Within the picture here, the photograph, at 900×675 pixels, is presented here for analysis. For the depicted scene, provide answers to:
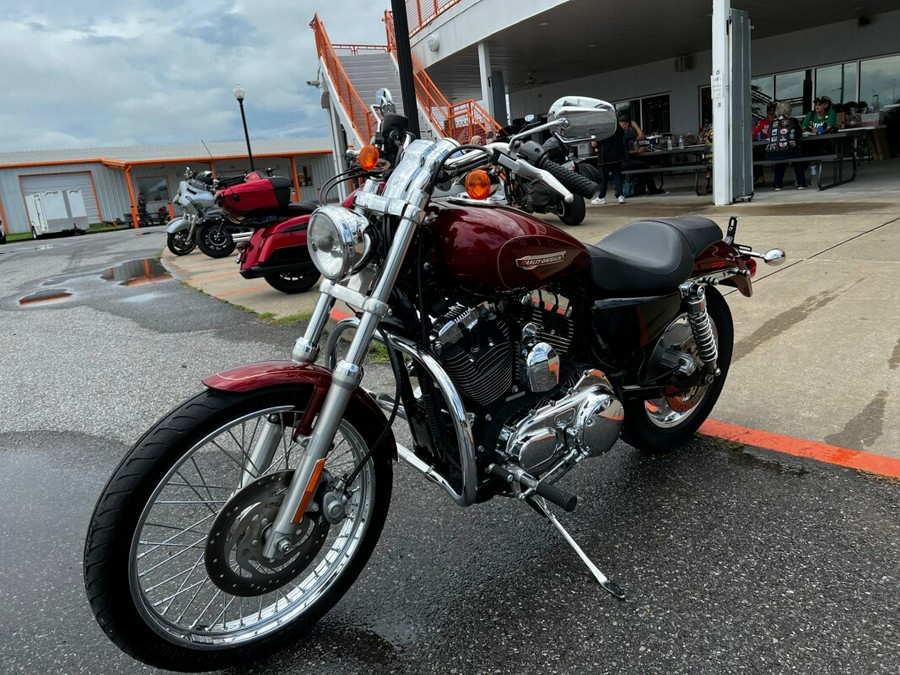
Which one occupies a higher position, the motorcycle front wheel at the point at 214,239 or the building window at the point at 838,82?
the building window at the point at 838,82

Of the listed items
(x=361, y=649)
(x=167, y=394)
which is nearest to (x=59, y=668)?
(x=361, y=649)

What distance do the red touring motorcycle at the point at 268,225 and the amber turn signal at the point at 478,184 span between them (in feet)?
16.6

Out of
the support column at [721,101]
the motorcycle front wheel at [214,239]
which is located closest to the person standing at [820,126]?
the support column at [721,101]

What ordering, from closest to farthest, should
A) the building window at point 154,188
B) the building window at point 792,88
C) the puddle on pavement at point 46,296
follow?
the puddle on pavement at point 46,296 → the building window at point 792,88 → the building window at point 154,188

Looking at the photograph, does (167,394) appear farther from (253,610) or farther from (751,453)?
(751,453)

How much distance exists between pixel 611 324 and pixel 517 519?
2.82ft

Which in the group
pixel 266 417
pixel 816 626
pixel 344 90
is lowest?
pixel 816 626

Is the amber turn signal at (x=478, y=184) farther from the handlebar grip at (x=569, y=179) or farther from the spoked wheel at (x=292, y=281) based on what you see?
the spoked wheel at (x=292, y=281)

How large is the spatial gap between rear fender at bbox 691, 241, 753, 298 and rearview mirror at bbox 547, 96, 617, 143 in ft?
3.66

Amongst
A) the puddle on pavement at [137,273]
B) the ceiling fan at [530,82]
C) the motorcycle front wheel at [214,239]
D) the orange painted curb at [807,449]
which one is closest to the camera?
the orange painted curb at [807,449]

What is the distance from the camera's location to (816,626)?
1.91 meters

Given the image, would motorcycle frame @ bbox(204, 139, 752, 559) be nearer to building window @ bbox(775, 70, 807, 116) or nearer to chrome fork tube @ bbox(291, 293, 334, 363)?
chrome fork tube @ bbox(291, 293, 334, 363)

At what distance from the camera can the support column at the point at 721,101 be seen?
10.1m

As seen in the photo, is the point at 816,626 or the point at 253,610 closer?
the point at 816,626
